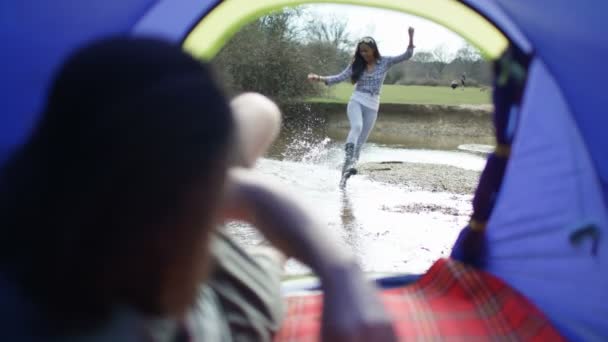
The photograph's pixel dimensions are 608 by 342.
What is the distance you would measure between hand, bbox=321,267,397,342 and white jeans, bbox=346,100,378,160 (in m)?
3.24

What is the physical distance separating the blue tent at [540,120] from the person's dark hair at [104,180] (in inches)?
24.3

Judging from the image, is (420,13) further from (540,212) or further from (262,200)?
(262,200)

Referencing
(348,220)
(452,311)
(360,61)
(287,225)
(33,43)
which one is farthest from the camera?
(360,61)

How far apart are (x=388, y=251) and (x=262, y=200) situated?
5.98ft

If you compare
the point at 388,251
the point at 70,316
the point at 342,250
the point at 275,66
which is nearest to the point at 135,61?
the point at 70,316

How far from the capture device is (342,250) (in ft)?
2.42

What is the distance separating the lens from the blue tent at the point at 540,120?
3.55ft

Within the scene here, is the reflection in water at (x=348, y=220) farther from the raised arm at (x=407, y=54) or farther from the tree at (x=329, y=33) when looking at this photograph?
the tree at (x=329, y=33)

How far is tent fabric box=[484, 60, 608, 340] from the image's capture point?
121 cm

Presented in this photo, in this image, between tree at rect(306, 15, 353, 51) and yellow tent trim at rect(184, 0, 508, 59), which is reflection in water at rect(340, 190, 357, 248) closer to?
yellow tent trim at rect(184, 0, 508, 59)

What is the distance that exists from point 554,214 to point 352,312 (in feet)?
2.76

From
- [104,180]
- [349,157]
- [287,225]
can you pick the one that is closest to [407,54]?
[349,157]

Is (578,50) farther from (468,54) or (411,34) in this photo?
(468,54)

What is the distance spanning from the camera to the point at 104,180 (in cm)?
48
